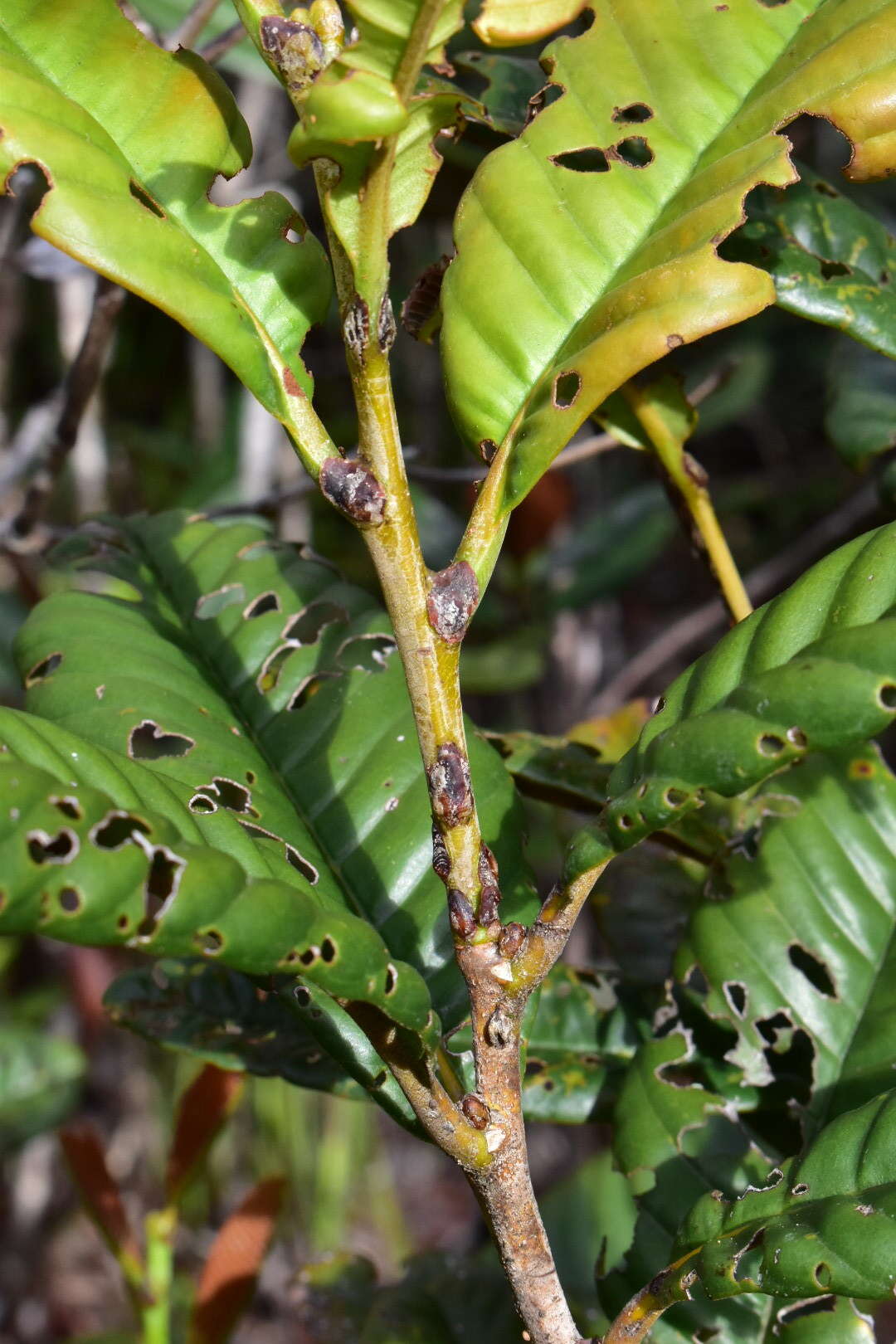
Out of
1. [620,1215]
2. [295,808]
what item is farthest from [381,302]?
[620,1215]

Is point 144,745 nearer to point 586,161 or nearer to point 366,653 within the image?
point 366,653

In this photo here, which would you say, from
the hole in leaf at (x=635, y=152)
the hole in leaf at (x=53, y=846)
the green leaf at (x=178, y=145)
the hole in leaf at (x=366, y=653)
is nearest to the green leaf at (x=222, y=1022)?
the hole in leaf at (x=366, y=653)

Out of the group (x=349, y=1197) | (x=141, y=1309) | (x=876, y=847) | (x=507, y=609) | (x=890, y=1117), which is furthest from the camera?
(x=349, y=1197)

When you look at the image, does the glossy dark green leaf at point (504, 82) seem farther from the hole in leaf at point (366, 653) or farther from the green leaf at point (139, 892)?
the green leaf at point (139, 892)

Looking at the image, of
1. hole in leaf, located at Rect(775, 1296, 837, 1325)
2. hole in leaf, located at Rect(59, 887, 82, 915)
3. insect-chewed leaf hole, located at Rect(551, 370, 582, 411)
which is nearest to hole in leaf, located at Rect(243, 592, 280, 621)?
insect-chewed leaf hole, located at Rect(551, 370, 582, 411)

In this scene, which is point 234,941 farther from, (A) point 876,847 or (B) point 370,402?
(A) point 876,847

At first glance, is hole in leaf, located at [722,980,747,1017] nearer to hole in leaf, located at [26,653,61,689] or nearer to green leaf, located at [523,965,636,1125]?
green leaf, located at [523,965,636,1125]

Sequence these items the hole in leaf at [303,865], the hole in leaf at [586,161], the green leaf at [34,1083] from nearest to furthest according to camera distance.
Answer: the hole in leaf at [303,865] → the hole in leaf at [586,161] → the green leaf at [34,1083]
